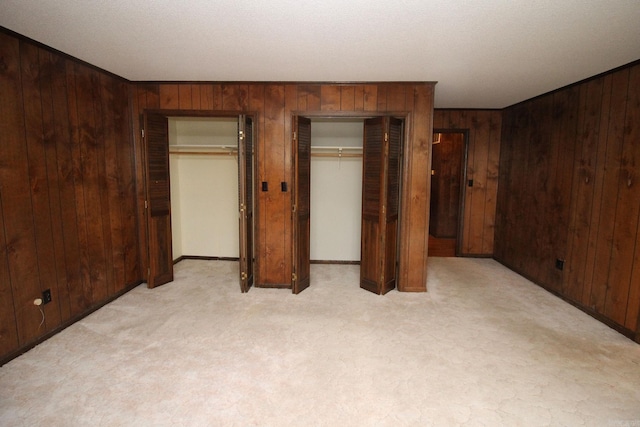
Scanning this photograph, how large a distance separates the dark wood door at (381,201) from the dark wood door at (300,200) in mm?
663

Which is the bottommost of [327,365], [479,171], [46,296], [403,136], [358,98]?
[327,365]

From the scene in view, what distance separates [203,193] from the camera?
190 inches

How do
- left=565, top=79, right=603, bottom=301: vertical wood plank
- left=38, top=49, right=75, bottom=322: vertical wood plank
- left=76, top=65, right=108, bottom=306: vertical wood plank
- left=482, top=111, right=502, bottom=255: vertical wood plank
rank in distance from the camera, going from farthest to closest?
left=482, top=111, right=502, bottom=255: vertical wood plank → left=565, top=79, right=603, bottom=301: vertical wood plank → left=76, top=65, right=108, bottom=306: vertical wood plank → left=38, top=49, right=75, bottom=322: vertical wood plank

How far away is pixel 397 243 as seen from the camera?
3.82 meters

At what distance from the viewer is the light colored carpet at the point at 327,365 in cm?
190

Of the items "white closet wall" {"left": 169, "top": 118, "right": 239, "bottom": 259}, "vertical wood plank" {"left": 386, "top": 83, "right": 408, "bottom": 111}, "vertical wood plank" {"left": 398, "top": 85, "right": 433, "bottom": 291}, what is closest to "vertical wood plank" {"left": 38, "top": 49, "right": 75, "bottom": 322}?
"white closet wall" {"left": 169, "top": 118, "right": 239, "bottom": 259}

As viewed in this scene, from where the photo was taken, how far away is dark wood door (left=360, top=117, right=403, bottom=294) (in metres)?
3.53

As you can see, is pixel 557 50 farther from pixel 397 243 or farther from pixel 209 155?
pixel 209 155

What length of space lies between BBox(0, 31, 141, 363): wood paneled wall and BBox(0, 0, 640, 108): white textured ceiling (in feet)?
0.94

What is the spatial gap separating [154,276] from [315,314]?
6.49ft

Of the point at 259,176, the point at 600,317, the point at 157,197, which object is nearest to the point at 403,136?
the point at 259,176

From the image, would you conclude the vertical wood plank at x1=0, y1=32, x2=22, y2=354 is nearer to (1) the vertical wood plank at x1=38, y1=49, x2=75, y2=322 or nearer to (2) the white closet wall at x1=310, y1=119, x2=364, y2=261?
(1) the vertical wood plank at x1=38, y1=49, x2=75, y2=322

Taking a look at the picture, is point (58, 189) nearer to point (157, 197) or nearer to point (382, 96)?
point (157, 197)

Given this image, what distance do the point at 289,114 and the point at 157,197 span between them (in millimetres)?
1771
